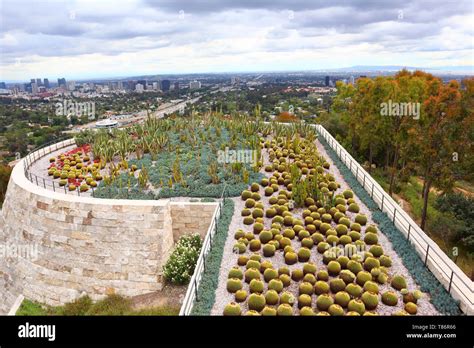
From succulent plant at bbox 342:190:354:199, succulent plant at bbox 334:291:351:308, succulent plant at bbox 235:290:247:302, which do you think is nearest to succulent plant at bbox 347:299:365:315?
succulent plant at bbox 334:291:351:308

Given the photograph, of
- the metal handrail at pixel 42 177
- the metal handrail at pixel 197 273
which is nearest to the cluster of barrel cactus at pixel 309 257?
the metal handrail at pixel 197 273

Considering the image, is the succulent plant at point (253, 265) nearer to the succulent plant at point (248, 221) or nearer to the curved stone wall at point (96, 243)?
the succulent plant at point (248, 221)

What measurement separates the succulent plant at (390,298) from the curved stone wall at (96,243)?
9.23m

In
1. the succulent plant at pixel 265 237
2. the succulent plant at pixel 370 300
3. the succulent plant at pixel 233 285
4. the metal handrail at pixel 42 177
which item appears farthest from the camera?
the metal handrail at pixel 42 177

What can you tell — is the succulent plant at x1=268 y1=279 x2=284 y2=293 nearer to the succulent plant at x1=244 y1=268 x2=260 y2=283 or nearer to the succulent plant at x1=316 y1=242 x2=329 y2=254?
the succulent plant at x1=244 y1=268 x2=260 y2=283

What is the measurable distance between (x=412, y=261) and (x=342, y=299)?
392 cm

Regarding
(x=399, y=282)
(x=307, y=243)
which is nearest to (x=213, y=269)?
(x=307, y=243)

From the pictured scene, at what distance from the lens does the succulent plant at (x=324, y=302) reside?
11.5 metres

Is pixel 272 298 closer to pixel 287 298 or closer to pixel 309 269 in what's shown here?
pixel 287 298

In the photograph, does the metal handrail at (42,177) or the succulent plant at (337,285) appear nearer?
the succulent plant at (337,285)

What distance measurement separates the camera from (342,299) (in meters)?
11.7

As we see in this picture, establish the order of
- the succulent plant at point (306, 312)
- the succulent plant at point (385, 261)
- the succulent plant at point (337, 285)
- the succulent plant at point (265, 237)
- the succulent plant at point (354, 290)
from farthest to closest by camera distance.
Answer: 1. the succulent plant at point (265, 237)
2. the succulent plant at point (385, 261)
3. the succulent plant at point (337, 285)
4. the succulent plant at point (354, 290)
5. the succulent plant at point (306, 312)

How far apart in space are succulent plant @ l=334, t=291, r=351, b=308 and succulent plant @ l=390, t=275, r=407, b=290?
6.23ft
